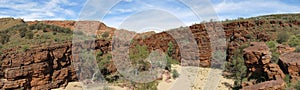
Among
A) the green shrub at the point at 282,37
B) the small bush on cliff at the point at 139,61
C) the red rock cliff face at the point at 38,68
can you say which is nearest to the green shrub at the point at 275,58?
the green shrub at the point at 282,37

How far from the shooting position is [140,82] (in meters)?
15.7

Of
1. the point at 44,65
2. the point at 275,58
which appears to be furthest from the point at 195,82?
the point at 44,65

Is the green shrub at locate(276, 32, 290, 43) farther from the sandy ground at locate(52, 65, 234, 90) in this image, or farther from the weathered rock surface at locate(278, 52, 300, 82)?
the weathered rock surface at locate(278, 52, 300, 82)

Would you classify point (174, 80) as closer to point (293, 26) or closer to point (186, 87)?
point (186, 87)

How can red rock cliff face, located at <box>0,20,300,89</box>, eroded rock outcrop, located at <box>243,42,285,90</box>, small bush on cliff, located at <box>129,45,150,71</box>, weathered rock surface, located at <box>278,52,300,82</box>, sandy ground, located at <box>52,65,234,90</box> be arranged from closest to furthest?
weathered rock surface, located at <box>278,52,300,82</box>
eroded rock outcrop, located at <box>243,42,285,90</box>
red rock cliff face, located at <box>0,20,300,89</box>
sandy ground, located at <box>52,65,234,90</box>
small bush on cliff, located at <box>129,45,150,71</box>

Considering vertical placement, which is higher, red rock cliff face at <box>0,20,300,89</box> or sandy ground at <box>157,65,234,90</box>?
red rock cliff face at <box>0,20,300,89</box>

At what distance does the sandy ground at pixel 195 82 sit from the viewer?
15.6 metres

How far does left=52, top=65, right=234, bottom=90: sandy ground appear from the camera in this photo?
1560 centimetres

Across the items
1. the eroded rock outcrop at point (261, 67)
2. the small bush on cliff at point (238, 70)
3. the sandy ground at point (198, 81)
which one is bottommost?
the sandy ground at point (198, 81)

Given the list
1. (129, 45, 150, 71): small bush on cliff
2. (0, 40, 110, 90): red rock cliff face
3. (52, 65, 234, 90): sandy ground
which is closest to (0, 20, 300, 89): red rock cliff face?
(0, 40, 110, 90): red rock cliff face

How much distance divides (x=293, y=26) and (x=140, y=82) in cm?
1423

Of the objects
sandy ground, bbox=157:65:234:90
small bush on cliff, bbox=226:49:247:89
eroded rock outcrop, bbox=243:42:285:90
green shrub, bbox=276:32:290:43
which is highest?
green shrub, bbox=276:32:290:43

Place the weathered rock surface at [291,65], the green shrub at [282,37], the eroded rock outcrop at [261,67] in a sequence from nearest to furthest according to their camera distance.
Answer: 1. the weathered rock surface at [291,65]
2. the eroded rock outcrop at [261,67]
3. the green shrub at [282,37]

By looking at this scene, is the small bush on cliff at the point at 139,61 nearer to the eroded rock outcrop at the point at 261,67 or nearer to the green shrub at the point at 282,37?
the eroded rock outcrop at the point at 261,67
